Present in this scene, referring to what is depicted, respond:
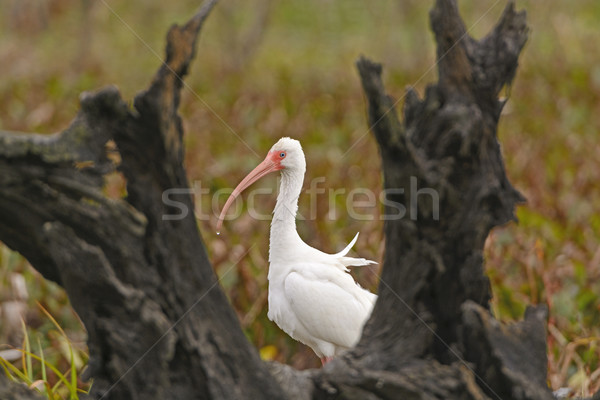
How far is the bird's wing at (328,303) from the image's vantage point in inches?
126

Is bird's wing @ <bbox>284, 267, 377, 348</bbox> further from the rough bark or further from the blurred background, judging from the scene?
the rough bark

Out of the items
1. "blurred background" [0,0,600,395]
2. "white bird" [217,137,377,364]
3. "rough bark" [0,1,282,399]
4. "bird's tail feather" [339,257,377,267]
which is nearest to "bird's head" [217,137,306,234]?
"white bird" [217,137,377,364]

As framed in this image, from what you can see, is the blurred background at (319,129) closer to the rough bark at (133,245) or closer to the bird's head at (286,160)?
the rough bark at (133,245)

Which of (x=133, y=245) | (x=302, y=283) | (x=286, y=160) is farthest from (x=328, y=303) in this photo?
(x=133, y=245)

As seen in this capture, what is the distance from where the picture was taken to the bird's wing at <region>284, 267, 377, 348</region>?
3201 millimetres

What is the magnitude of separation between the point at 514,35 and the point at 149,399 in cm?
133

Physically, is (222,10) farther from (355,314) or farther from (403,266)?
(403,266)

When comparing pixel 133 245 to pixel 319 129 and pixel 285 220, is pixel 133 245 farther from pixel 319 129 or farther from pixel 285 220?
pixel 319 129

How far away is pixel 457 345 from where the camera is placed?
1.99 m

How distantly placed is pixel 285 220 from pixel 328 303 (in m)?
0.40

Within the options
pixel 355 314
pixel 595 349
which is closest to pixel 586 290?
pixel 595 349

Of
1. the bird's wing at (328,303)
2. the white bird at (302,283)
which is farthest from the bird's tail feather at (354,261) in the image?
the bird's wing at (328,303)

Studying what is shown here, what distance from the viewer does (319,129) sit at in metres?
8.91

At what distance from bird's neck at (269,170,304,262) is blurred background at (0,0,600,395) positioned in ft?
3.68
